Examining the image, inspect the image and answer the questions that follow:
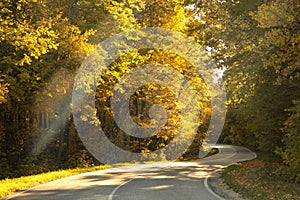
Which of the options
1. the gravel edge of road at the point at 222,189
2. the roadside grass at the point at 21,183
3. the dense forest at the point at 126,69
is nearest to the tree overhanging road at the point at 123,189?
the gravel edge of road at the point at 222,189

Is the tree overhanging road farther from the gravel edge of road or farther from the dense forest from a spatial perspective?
the dense forest

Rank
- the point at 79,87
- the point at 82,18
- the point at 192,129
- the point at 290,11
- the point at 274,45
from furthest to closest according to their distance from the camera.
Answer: the point at 192,129 → the point at 82,18 → the point at 79,87 → the point at 274,45 → the point at 290,11

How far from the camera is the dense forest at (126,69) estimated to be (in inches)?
593

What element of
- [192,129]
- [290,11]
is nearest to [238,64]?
[290,11]

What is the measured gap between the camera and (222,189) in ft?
52.3

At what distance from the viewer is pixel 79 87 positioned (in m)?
24.4

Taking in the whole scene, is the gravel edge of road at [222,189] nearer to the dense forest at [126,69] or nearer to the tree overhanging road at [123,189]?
the tree overhanging road at [123,189]

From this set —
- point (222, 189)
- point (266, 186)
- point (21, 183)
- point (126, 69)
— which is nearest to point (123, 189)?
point (222, 189)

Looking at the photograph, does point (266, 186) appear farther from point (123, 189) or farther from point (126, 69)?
point (126, 69)

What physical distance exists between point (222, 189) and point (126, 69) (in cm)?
1489

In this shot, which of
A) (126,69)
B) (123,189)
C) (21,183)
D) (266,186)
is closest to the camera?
(123,189)

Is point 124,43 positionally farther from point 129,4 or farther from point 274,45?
point 274,45

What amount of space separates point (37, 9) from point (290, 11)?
13.3 meters

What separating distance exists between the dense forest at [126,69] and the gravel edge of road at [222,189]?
247 cm
